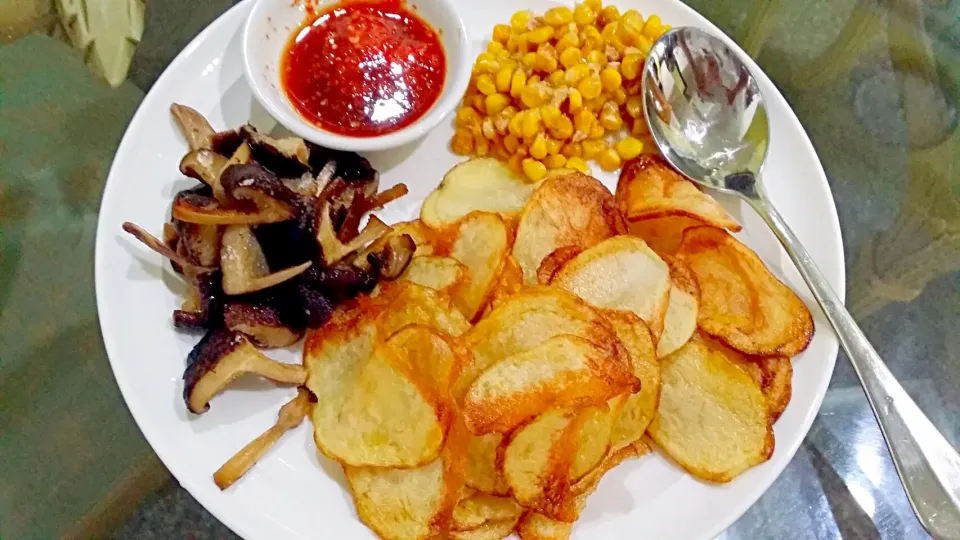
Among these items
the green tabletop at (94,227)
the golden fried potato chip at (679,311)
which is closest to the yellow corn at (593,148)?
the golden fried potato chip at (679,311)

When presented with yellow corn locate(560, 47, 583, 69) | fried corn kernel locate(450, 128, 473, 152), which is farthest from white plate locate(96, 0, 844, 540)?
yellow corn locate(560, 47, 583, 69)

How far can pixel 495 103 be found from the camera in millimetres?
2057

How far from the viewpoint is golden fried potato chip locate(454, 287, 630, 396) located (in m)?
1.63

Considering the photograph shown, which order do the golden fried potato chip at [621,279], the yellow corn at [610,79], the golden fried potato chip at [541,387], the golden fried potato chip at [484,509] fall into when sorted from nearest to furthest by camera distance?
the golden fried potato chip at [541,387], the golden fried potato chip at [484,509], the golden fried potato chip at [621,279], the yellow corn at [610,79]

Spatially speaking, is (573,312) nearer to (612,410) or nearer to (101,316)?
(612,410)

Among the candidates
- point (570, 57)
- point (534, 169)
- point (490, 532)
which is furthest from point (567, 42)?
point (490, 532)

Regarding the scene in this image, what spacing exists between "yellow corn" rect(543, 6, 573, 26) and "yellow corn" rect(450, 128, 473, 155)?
401 millimetres

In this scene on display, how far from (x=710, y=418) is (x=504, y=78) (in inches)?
42.1

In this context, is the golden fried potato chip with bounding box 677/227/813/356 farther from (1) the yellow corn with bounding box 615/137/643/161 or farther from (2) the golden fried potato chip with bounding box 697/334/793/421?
(1) the yellow corn with bounding box 615/137/643/161

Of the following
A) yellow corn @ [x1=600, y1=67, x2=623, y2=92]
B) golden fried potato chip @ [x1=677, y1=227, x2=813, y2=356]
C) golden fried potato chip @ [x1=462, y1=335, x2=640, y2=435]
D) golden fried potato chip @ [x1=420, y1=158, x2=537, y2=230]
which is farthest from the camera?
yellow corn @ [x1=600, y1=67, x2=623, y2=92]

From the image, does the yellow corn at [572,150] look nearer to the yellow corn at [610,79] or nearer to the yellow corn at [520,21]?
the yellow corn at [610,79]

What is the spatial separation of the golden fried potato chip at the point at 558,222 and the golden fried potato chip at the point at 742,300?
248 mm

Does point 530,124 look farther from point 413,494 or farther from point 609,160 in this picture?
point 413,494

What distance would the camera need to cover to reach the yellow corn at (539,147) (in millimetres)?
2000
